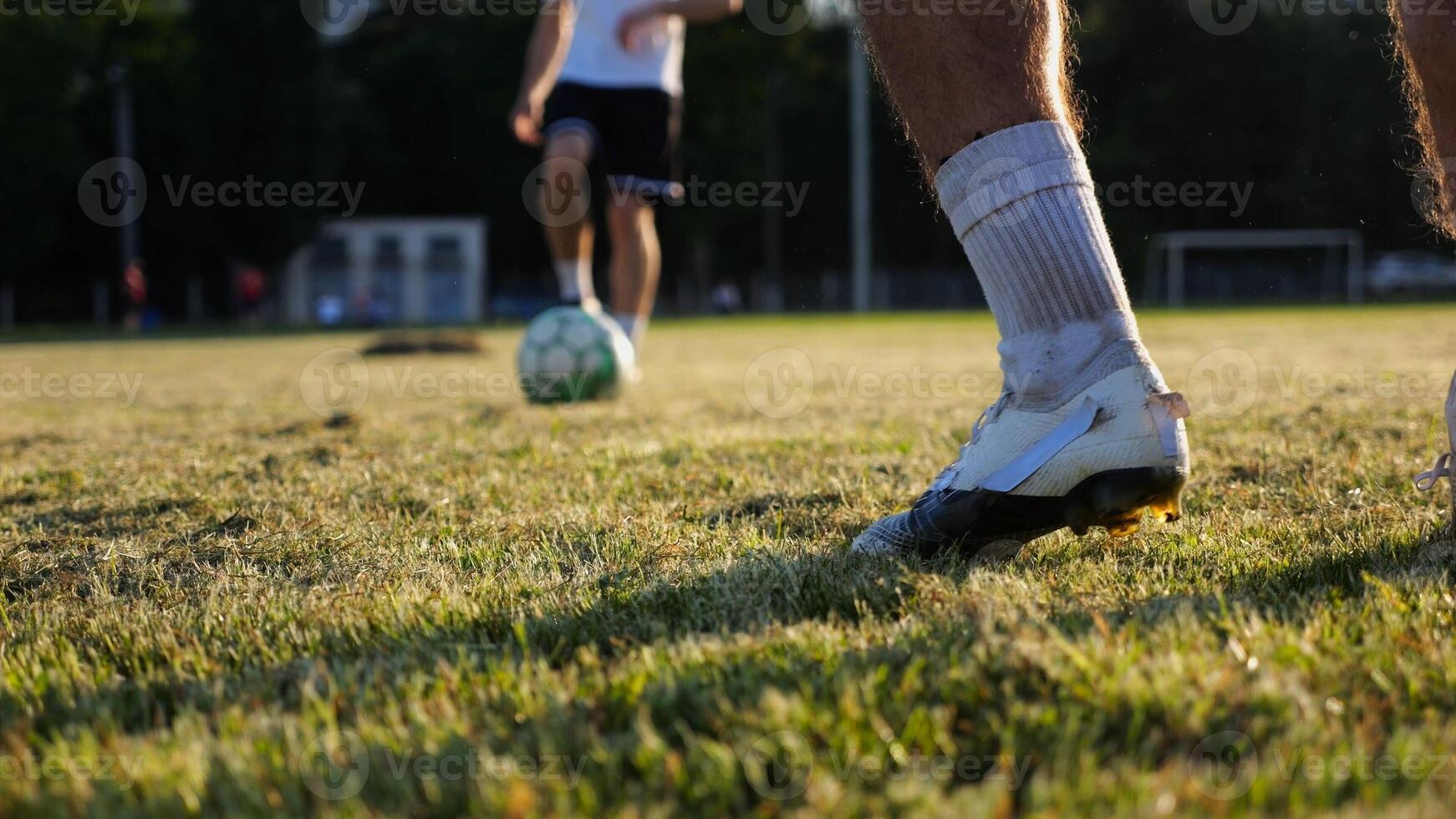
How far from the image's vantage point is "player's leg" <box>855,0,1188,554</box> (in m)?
1.70

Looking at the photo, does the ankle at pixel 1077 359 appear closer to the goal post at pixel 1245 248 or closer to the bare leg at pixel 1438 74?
the bare leg at pixel 1438 74

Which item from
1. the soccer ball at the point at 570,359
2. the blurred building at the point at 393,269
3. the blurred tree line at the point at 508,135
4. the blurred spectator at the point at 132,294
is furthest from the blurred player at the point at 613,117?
the blurred building at the point at 393,269

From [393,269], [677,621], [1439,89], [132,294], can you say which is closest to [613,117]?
[1439,89]

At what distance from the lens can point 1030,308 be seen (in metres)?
1.78

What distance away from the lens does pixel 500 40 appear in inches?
1473

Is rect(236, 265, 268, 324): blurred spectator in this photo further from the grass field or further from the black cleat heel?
the black cleat heel

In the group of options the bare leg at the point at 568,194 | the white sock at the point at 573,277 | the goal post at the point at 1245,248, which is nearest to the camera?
the bare leg at the point at 568,194

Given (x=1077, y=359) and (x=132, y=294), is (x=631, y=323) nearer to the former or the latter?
(x=1077, y=359)

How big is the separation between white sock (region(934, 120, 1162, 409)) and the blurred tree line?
28534 mm

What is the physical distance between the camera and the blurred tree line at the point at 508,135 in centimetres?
3103

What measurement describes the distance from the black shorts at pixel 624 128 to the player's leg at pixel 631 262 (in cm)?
12

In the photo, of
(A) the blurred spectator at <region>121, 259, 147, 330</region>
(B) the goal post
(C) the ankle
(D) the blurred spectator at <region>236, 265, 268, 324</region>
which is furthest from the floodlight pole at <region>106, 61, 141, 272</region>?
(C) the ankle

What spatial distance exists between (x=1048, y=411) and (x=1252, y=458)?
46.0 inches

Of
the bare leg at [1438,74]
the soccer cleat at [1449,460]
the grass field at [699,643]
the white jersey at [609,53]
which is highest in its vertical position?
the white jersey at [609,53]
